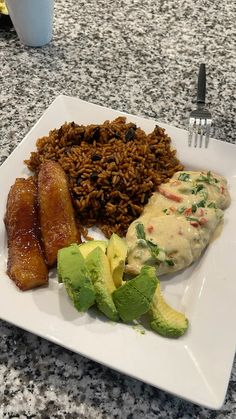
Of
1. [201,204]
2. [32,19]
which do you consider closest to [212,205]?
[201,204]

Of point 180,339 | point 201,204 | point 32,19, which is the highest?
point 32,19

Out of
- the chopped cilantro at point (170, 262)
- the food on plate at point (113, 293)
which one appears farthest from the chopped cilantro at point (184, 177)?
the food on plate at point (113, 293)

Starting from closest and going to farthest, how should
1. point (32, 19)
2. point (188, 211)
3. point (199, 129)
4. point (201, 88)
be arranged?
point (188, 211), point (199, 129), point (201, 88), point (32, 19)

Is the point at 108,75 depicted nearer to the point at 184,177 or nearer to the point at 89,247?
the point at 184,177

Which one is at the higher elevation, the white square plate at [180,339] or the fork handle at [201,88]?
the fork handle at [201,88]

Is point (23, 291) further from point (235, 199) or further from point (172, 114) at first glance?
point (172, 114)

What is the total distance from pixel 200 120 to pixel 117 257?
64cm

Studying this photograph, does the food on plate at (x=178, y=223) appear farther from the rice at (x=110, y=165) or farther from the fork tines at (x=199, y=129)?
the fork tines at (x=199, y=129)

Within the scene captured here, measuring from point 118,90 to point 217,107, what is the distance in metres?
0.36

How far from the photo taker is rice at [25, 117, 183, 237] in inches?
47.3

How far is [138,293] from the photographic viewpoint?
0.92m

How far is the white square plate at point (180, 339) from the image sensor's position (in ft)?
2.88

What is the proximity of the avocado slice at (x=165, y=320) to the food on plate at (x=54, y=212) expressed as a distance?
262 mm

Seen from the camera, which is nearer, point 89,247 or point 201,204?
point 89,247
